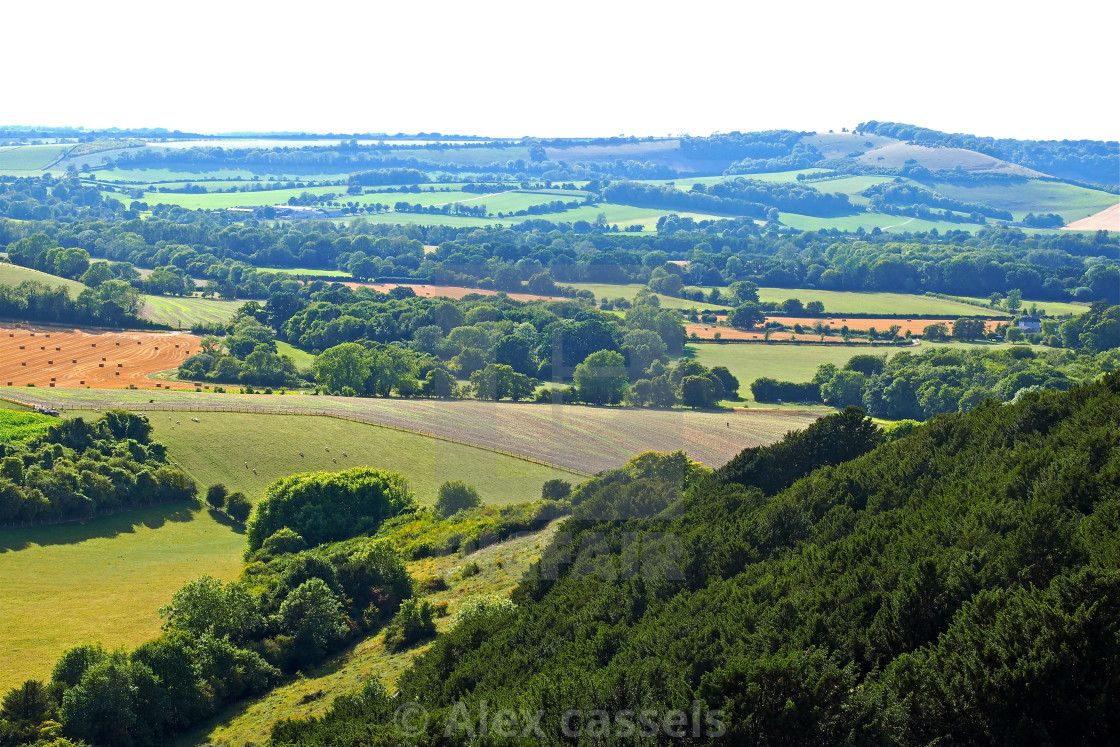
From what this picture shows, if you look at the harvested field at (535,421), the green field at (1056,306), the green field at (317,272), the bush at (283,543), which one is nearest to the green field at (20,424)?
the harvested field at (535,421)

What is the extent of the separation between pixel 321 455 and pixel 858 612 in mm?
41193

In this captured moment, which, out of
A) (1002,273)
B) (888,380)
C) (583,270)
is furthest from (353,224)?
(888,380)

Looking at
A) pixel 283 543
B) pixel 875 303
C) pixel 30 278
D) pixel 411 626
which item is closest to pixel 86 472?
pixel 283 543

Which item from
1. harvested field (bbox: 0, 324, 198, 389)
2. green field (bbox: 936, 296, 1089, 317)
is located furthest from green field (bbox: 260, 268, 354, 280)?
green field (bbox: 936, 296, 1089, 317)

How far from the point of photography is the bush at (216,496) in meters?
53.1

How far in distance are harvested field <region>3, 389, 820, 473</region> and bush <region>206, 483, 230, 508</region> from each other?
1084cm

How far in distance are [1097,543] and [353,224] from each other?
180m

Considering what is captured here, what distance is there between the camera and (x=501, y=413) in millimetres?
65812

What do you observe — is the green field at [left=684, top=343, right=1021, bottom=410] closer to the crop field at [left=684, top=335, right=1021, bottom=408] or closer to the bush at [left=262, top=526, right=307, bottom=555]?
the crop field at [left=684, top=335, right=1021, bottom=408]

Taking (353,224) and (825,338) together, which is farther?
(353,224)

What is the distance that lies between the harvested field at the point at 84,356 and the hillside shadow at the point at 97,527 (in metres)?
26.0

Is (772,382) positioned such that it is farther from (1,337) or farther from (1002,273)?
(1002,273)

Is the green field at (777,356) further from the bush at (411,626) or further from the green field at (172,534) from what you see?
the bush at (411,626)

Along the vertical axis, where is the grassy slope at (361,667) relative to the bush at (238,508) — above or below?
above
